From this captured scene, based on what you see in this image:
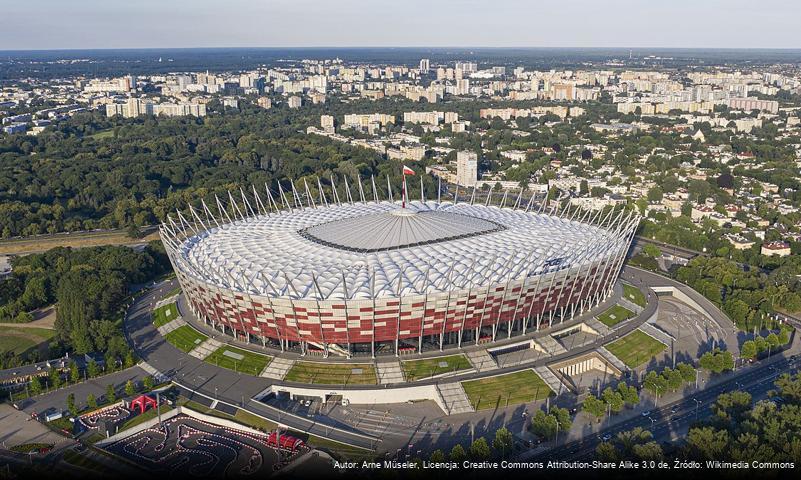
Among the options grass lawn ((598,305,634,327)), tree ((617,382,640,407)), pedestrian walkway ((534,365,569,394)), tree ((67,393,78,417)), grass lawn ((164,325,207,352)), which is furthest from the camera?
grass lawn ((598,305,634,327))

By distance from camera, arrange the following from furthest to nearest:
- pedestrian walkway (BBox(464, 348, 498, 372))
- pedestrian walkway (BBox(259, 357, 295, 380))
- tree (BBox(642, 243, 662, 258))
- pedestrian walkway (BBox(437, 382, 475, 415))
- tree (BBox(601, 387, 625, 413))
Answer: tree (BBox(642, 243, 662, 258))
pedestrian walkway (BBox(464, 348, 498, 372))
pedestrian walkway (BBox(259, 357, 295, 380))
pedestrian walkway (BBox(437, 382, 475, 415))
tree (BBox(601, 387, 625, 413))

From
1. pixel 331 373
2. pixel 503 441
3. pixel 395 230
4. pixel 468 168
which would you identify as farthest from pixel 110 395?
pixel 468 168

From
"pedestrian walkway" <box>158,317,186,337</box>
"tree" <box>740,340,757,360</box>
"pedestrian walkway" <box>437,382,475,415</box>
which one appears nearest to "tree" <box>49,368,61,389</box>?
"pedestrian walkway" <box>158,317,186,337</box>

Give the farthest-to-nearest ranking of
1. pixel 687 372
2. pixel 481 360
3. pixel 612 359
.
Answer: pixel 612 359 < pixel 481 360 < pixel 687 372

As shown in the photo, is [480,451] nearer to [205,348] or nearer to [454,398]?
[454,398]

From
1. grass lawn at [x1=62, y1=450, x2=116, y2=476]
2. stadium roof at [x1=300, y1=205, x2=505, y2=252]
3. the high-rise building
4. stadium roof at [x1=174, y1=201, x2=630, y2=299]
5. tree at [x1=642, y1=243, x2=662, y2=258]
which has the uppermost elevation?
stadium roof at [x1=300, y1=205, x2=505, y2=252]

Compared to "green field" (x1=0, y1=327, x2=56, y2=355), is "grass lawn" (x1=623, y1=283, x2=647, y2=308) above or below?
above

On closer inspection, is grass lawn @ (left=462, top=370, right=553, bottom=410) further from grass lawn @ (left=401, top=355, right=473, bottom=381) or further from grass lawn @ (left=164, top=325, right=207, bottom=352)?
grass lawn @ (left=164, top=325, right=207, bottom=352)
